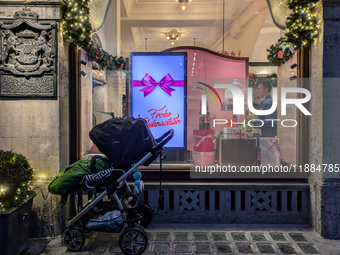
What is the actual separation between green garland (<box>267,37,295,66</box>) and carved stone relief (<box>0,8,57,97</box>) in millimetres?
3450

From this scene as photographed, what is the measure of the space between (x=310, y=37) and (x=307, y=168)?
194 centimetres

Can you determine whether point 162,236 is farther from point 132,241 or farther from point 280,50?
point 280,50

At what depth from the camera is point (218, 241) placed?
11.5ft

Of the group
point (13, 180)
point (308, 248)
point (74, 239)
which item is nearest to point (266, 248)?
point (308, 248)

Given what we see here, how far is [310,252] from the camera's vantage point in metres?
3.24

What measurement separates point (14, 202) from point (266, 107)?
3779 millimetres

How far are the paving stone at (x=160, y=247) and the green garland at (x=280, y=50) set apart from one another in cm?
340

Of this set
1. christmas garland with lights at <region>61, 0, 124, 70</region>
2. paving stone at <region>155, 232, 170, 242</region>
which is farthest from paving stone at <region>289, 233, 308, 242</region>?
christmas garland with lights at <region>61, 0, 124, 70</region>

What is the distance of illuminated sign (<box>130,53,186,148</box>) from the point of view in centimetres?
437

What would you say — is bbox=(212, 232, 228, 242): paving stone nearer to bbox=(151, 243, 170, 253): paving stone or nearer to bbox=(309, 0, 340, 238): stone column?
bbox=(151, 243, 170, 253): paving stone

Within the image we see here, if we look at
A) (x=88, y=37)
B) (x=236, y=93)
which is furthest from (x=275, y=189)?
(x=88, y=37)

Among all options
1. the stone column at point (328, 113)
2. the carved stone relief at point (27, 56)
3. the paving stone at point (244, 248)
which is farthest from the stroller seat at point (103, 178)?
the stone column at point (328, 113)

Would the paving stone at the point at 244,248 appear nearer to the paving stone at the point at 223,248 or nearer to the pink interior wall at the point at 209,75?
the paving stone at the point at 223,248

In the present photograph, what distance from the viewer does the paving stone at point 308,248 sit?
10.6ft
